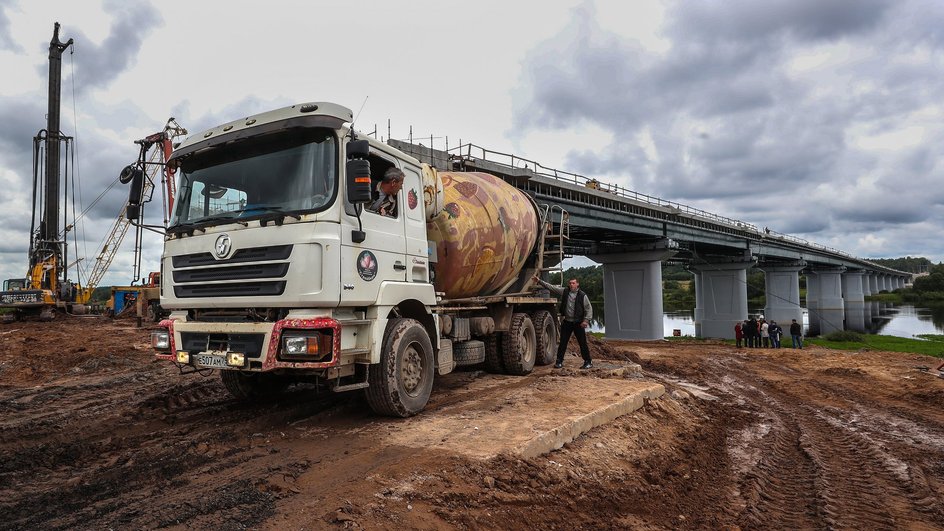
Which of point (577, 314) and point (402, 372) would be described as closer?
point (402, 372)

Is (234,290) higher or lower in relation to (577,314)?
higher

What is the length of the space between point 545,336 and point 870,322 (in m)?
70.6

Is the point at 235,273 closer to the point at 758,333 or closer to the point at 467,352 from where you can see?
the point at 467,352

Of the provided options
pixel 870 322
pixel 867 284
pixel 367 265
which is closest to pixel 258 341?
pixel 367 265

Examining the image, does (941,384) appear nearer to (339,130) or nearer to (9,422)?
(339,130)

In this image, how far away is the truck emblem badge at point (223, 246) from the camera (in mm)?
5367

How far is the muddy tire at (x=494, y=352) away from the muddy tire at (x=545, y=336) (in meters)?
1.45

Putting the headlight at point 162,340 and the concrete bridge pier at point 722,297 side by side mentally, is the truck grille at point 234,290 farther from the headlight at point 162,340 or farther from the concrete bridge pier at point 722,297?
the concrete bridge pier at point 722,297

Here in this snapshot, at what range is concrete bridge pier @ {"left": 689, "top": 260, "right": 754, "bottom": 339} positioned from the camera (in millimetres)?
49188

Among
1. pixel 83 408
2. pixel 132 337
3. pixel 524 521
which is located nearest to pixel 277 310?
pixel 524 521

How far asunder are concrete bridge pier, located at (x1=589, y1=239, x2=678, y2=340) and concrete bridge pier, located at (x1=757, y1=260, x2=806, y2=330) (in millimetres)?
31087

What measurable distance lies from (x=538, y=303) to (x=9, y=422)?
8493mm

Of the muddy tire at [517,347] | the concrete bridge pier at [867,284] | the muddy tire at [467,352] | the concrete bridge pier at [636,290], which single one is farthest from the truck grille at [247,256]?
the concrete bridge pier at [867,284]

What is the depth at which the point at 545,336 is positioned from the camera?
37.1 ft
